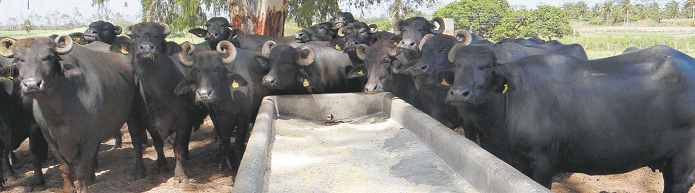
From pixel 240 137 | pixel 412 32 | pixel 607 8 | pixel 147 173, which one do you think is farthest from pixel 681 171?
pixel 607 8

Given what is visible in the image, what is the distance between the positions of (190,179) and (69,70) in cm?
219

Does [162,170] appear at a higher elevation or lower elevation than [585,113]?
lower

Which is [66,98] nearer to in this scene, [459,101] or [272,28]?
[459,101]

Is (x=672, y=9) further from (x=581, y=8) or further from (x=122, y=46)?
(x=122, y=46)

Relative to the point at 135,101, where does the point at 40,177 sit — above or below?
below

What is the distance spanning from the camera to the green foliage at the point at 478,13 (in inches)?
1727

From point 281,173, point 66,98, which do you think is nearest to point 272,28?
point 66,98

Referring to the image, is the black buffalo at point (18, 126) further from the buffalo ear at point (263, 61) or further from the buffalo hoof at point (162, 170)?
the buffalo ear at point (263, 61)

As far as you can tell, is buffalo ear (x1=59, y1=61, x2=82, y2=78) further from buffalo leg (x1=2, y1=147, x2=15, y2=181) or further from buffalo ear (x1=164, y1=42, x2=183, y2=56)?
buffalo leg (x1=2, y1=147, x2=15, y2=181)

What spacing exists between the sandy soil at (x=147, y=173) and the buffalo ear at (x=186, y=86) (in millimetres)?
1172

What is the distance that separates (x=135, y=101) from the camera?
749 cm

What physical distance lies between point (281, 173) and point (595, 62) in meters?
2.93

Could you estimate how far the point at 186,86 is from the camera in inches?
275

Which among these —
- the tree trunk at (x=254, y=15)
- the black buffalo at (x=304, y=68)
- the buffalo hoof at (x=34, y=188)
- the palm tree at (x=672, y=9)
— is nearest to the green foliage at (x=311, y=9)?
the tree trunk at (x=254, y=15)
